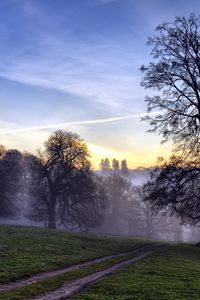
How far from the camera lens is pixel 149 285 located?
20.4m

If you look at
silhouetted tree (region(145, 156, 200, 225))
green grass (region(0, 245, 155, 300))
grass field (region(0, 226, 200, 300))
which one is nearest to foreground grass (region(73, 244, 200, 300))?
grass field (region(0, 226, 200, 300))

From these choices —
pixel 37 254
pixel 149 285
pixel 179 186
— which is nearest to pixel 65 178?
pixel 179 186

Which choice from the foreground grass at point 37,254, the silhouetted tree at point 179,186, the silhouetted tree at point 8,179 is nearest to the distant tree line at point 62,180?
the silhouetted tree at point 8,179

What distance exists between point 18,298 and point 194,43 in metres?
35.5

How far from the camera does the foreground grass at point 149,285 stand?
57.9 feet

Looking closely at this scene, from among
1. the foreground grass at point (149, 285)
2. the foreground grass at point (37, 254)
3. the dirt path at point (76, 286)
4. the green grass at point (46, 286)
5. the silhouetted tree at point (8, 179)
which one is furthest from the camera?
the silhouetted tree at point (8, 179)

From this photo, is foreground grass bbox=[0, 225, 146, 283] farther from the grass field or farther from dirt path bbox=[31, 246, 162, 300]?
dirt path bbox=[31, 246, 162, 300]

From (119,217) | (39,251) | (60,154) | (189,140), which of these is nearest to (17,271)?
(39,251)

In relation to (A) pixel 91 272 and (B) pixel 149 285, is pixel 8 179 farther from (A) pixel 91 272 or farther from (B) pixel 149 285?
(B) pixel 149 285

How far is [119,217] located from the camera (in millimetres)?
124375

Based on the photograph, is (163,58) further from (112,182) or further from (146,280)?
(112,182)

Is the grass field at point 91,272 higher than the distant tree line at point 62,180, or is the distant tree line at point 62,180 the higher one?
the distant tree line at point 62,180

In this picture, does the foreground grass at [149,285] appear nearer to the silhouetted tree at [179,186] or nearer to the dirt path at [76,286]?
the dirt path at [76,286]

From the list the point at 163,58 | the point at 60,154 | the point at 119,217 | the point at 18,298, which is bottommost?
the point at 18,298
